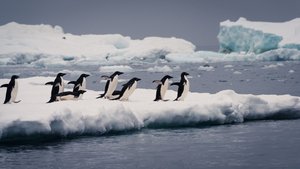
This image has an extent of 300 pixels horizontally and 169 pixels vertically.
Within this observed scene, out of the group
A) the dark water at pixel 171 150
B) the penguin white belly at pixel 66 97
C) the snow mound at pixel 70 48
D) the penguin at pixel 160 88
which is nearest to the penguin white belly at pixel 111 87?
the penguin at pixel 160 88

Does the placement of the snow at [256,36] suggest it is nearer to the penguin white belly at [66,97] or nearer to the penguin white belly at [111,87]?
the penguin white belly at [111,87]

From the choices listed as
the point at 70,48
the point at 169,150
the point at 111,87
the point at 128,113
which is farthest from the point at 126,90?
the point at 70,48

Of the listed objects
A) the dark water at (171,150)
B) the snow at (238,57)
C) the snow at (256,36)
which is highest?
the snow at (256,36)

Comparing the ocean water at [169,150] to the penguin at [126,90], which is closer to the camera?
the ocean water at [169,150]

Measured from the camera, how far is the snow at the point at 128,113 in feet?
31.9

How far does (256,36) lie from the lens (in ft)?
190

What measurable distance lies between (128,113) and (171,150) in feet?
5.82

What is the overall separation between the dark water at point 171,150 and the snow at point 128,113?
0.24 m

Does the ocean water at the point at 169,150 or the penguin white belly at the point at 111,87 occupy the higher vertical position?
the penguin white belly at the point at 111,87

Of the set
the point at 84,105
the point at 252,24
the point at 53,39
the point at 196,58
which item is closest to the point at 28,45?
the point at 53,39

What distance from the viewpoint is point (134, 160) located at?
8.52 metres

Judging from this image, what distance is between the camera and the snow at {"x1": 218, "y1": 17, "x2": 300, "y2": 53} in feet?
188

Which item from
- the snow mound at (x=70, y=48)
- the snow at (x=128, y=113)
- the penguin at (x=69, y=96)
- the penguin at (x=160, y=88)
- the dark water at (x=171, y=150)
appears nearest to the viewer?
the dark water at (x=171, y=150)

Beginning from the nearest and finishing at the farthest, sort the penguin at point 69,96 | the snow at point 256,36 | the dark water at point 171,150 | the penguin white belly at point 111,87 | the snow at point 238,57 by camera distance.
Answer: the dark water at point 171,150 < the penguin at point 69,96 < the penguin white belly at point 111,87 < the snow at point 238,57 < the snow at point 256,36
